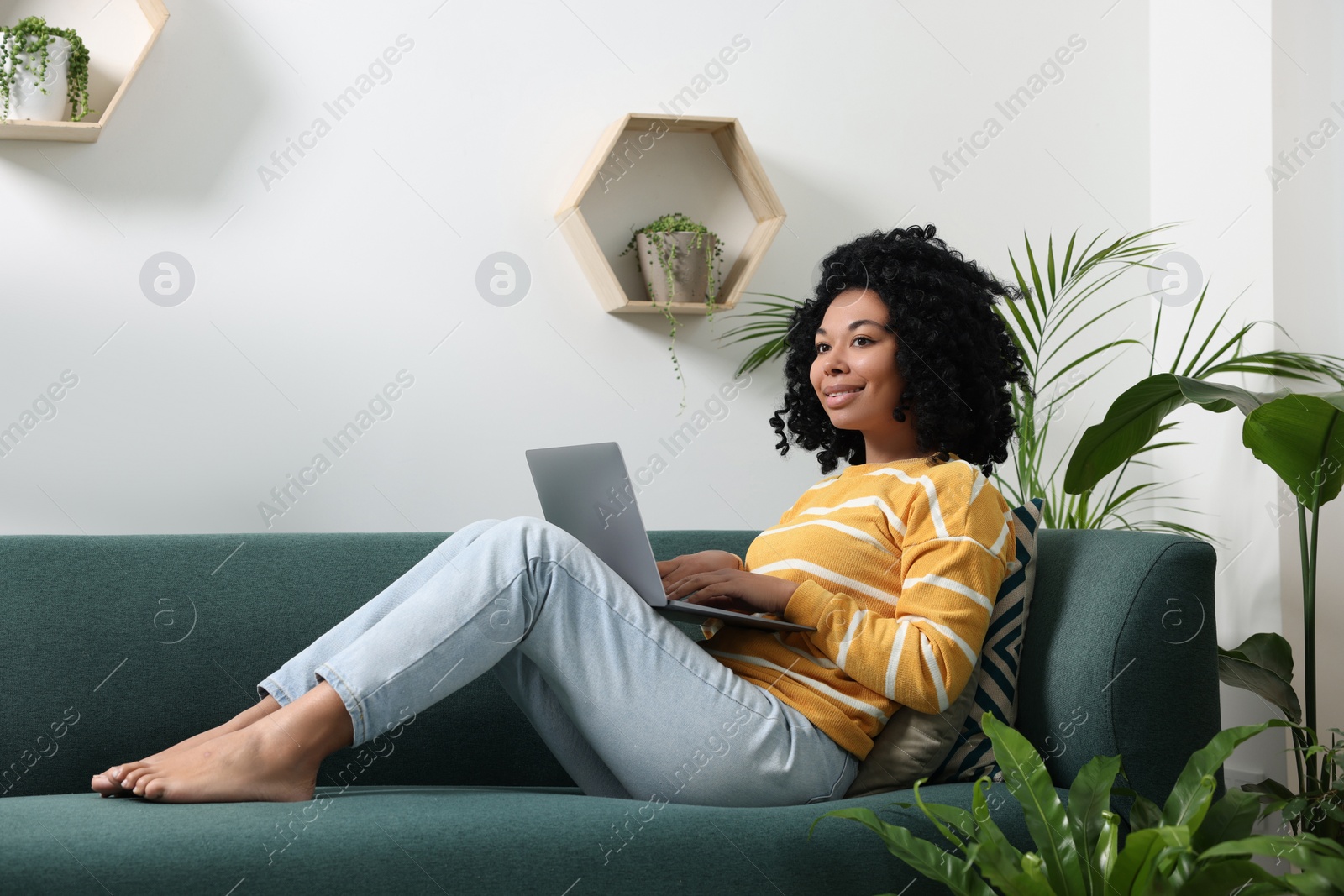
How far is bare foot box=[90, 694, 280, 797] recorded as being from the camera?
126 cm

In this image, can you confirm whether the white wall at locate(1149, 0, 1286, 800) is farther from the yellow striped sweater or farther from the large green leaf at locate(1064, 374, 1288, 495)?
the yellow striped sweater

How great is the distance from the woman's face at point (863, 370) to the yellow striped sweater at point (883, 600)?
0.37 ft

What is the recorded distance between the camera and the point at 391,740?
1732mm

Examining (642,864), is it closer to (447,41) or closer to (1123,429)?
(1123,429)

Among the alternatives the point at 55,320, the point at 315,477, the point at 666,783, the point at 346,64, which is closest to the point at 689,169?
the point at 346,64

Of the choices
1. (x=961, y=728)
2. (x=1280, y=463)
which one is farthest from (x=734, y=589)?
(x=1280, y=463)

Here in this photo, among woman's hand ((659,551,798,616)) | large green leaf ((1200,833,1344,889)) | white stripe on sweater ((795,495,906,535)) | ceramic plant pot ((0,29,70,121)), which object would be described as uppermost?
ceramic plant pot ((0,29,70,121))

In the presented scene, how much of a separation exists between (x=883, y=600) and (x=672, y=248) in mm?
1106

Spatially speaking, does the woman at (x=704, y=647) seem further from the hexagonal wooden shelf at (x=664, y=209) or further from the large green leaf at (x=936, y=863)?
the hexagonal wooden shelf at (x=664, y=209)

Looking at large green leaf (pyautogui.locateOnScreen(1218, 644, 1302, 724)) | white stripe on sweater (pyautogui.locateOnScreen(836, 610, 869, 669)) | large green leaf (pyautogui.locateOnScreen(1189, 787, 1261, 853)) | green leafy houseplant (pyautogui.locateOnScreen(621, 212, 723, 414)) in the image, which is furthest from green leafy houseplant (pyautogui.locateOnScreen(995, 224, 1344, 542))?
large green leaf (pyautogui.locateOnScreen(1189, 787, 1261, 853))

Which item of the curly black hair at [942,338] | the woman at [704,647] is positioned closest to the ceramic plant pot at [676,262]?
the curly black hair at [942,338]

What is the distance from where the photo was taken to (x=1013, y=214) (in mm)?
2697

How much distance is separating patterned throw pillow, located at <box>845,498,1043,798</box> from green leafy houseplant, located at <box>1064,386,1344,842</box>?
18.8 inches

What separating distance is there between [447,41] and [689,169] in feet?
1.96
